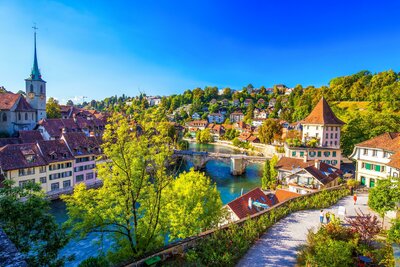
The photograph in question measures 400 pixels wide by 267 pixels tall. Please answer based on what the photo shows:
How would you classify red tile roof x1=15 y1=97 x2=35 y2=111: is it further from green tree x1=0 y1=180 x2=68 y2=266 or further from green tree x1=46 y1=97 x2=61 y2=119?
green tree x1=0 y1=180 x2=68 y2=266

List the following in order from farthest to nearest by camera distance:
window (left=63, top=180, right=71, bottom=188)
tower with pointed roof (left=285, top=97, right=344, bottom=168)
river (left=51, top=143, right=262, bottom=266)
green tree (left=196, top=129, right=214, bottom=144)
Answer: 1. green tree (left=196, top=129, right=214, bottom=144)
2. tower with pointed roof (left=285, top=97, right=344, bottom=168)
3. window (left=63, top=180, right=71, bottom=188)
4. river (left=51, top=143, right=262, bottom=266)

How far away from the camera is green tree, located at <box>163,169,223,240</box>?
14789mm

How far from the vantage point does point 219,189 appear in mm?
43938

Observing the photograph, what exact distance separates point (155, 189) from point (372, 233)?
10.4 metres

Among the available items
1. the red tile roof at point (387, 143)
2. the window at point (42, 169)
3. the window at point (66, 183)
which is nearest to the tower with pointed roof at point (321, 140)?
the red tile roof at point (387, 143)

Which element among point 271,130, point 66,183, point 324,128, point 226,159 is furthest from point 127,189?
point 271,130

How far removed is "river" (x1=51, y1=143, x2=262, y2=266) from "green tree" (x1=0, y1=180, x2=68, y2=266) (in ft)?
21.1

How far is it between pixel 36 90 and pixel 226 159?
145 feet

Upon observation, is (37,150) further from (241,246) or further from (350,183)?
(350,183)

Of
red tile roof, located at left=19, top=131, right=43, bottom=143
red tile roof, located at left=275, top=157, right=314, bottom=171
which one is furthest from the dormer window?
red tile roof, located at left=275, top=157, right=314, bottom=171

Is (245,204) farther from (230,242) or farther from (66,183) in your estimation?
(66,183)

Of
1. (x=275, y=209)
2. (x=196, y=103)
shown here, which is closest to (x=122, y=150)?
(x=275, y=209)

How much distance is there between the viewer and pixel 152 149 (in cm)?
1215

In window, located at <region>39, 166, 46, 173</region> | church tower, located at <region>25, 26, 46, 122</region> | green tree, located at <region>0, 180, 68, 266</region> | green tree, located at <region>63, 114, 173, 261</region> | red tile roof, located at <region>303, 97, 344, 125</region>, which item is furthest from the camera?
church tower, located at <region>25, 26, 46, 122</region>
